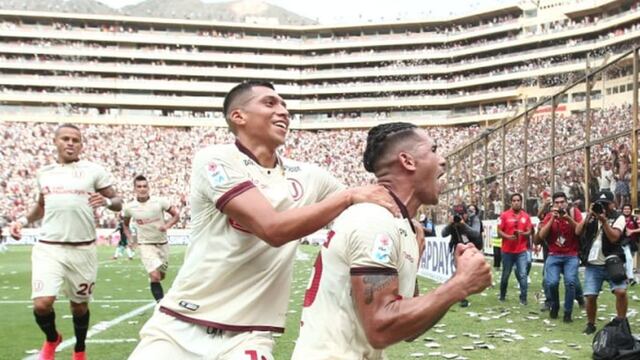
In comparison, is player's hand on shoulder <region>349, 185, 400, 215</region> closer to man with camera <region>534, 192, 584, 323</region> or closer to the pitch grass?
the pitch grass

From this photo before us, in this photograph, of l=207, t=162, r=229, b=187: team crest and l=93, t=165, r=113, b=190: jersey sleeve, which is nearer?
l=207, t=162, r=229, b=187: team crest

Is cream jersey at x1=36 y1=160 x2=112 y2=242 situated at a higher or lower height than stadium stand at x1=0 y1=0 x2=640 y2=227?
lower

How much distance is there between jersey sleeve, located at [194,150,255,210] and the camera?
3.33 metres

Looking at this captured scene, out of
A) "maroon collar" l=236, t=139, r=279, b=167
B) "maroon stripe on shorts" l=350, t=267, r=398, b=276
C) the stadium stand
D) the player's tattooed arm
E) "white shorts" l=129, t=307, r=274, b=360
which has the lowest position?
"white shorts" l=129, t=307, r=274, b=360

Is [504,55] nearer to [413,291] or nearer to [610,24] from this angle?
[610,24]

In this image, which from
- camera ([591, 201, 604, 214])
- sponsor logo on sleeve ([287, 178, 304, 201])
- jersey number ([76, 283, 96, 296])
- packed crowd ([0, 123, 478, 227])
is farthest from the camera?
packed crowd ([0, 123, 478, 227])

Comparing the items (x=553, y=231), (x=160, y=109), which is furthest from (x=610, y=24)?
(x=553, y=231)

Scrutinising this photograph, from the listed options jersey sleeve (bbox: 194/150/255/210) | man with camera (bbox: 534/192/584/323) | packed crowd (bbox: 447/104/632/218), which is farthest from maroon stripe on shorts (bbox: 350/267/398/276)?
packed crowd (bbox: 447/104/632/218)

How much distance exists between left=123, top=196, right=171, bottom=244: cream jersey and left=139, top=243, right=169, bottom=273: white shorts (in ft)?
0.26

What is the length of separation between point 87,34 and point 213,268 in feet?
344

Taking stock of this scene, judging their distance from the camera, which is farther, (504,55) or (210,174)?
(504,55)

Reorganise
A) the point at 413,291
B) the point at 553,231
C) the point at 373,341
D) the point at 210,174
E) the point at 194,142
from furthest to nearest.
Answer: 1. the point at 194,142
2. the point at 553,231
3. the point at 210,174
4. the point at 413,291
5. the point at 373,341

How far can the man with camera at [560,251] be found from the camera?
11.2 meters

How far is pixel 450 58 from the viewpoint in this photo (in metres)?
102
